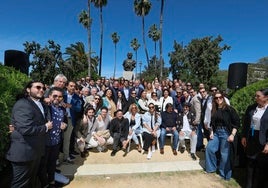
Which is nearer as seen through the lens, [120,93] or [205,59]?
[120,93]

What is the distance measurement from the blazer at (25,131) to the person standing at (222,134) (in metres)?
3.58

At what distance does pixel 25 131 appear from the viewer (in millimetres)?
2904

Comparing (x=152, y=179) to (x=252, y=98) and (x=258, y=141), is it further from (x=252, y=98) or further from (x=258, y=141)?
(x=252, y=98)

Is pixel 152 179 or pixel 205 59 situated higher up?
pixel 205 59

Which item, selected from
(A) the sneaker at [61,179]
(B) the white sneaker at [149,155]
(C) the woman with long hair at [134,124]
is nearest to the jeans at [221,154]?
(B) the white sneaker at [149,155]

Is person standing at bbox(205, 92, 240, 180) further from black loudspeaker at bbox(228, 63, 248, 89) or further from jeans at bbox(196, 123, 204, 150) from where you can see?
black loudspeaker at bbox(228, 63, 248, 89)

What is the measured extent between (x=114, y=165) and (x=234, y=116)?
2.88m

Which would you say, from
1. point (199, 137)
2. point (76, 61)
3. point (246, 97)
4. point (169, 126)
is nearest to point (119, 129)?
point (169, 126)

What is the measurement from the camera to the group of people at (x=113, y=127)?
120 inches

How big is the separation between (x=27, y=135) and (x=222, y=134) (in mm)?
3857

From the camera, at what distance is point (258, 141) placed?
394 cm

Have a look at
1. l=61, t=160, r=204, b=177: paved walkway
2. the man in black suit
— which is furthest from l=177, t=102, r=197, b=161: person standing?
the man in black suit

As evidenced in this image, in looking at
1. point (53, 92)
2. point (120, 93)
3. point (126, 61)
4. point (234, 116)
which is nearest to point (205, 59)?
point (126, 61)

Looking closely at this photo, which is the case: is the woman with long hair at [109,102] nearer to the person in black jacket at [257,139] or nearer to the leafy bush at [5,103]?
the leafy bush at [5,103]
